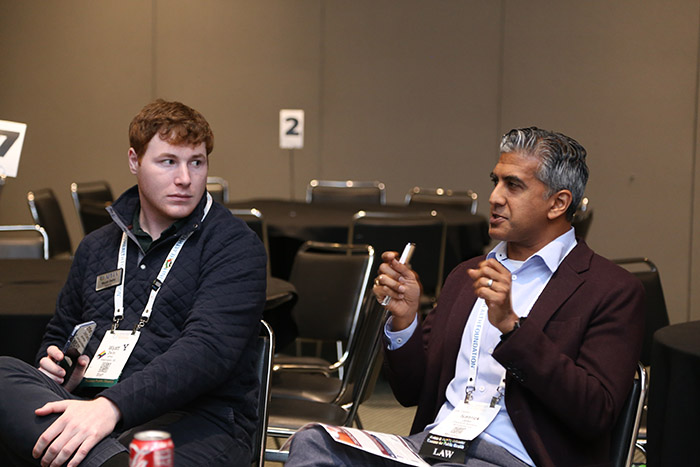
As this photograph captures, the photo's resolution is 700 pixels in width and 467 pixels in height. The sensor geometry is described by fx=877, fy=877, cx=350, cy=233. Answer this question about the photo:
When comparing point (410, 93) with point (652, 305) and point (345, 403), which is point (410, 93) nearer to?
point (652, 305)

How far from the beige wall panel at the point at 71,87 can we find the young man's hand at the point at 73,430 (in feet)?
23.1

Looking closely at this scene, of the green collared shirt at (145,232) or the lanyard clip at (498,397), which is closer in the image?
the lanyard clip at (498,397)

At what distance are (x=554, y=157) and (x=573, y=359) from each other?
1.60 ft

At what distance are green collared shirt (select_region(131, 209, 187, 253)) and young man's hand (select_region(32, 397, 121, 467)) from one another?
492mm

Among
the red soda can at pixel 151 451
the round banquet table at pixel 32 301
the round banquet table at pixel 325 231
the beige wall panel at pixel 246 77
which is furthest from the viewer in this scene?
the beige wall panel at pixel 246 77

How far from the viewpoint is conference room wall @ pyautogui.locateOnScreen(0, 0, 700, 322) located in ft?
24.7

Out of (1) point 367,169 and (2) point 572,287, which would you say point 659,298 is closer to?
(2) point 572,287

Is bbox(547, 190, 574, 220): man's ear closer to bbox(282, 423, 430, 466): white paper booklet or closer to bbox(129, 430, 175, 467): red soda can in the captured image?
bbox(282, 423, 430, 466): white paper booklet

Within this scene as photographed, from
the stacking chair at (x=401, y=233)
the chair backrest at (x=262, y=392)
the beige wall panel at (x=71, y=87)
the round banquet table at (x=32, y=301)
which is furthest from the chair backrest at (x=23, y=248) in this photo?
the beige wall panel at (x=71, y=87)

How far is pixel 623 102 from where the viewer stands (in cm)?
764

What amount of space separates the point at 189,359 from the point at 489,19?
660 centimetres

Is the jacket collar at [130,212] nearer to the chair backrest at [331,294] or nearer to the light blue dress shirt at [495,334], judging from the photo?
the light blue dress shirt at [495,334]

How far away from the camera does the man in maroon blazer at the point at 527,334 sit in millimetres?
1839

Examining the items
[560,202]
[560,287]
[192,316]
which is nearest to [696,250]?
[560,202]
